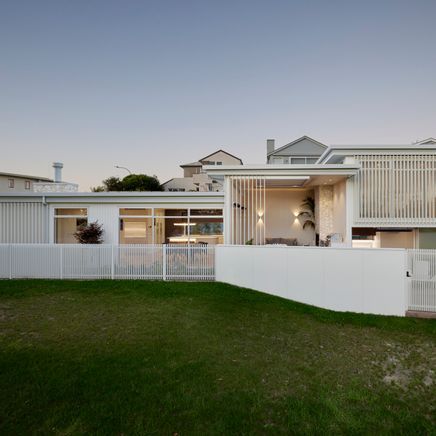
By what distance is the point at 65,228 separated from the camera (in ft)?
43.4

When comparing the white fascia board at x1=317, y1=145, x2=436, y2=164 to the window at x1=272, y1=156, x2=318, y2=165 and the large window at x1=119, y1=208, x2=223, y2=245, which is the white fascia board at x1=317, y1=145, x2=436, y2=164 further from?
the window at x1=272, y1=156, x2=318, y2=165

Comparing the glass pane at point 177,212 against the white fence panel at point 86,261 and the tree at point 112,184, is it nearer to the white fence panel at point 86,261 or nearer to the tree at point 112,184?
the white fence panel at point 86,261

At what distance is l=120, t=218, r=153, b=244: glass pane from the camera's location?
12914 mm

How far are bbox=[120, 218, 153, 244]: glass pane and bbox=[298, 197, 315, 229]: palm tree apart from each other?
8.27 meters

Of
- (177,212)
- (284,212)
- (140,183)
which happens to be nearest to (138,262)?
(177,212)

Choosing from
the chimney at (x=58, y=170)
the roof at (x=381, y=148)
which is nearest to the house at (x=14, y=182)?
the chimney at (x=58, y=170)

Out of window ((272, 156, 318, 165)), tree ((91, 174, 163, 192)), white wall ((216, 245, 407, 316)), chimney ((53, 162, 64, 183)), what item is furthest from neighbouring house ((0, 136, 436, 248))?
tree ((91, 174, 163, 192))

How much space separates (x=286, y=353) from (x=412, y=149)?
380 inches

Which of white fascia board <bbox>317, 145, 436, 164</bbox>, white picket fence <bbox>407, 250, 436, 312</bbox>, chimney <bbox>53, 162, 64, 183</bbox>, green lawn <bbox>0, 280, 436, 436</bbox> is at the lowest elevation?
green lawn <bbox>0, 280, 436, 436</bbox>

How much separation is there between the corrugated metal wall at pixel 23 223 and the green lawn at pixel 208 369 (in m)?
5.72

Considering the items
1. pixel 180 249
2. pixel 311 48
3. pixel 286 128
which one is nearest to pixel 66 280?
pixel 180 249

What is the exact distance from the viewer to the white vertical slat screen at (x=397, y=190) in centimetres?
998

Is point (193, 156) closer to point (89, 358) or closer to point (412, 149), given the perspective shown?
point (412, 149)

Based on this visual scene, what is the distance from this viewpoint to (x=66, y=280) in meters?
9.05
